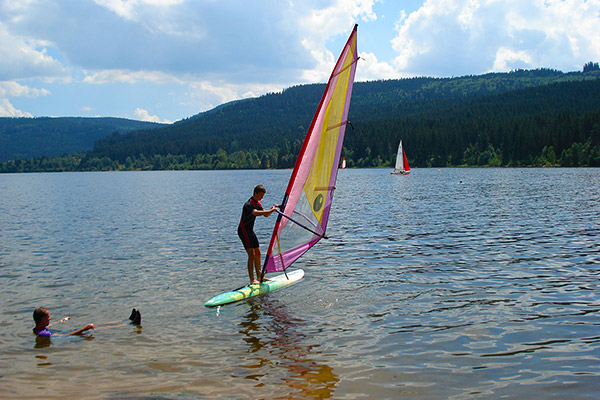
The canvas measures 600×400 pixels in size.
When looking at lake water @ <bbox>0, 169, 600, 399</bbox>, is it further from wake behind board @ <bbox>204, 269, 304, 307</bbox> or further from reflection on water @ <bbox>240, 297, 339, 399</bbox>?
wake behind board @ <bbox>204, 269, 304, 307</bbox>

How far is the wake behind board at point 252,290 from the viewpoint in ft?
49.0

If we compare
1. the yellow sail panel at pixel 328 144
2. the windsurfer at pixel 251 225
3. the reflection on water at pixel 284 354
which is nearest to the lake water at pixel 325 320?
the reflection on water at pixel 284 354

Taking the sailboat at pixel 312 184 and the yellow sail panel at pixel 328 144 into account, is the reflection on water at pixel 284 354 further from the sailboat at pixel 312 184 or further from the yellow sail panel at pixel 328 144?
the yellow sail panel at pixel 328 144

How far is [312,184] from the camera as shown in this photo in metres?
A: 15.5

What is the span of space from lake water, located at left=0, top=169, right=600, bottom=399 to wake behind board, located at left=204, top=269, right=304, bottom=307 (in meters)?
0.26

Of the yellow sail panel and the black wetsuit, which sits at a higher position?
the yellow sail panel

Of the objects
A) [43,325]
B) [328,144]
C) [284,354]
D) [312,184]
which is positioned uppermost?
[328,144]

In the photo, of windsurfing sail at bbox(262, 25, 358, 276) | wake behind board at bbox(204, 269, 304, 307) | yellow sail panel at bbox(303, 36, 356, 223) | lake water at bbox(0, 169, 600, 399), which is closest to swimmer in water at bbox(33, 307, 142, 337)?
lake water at bbox(0, 169, 600, 399)

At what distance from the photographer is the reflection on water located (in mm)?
9461

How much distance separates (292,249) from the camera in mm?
16062

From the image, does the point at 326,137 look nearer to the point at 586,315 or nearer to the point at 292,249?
the point at 292,249

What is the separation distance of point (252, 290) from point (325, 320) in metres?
3.04

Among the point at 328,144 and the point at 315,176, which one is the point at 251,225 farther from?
the point at 328,144

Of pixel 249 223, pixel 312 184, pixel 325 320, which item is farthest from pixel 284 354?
pixel 312 184
